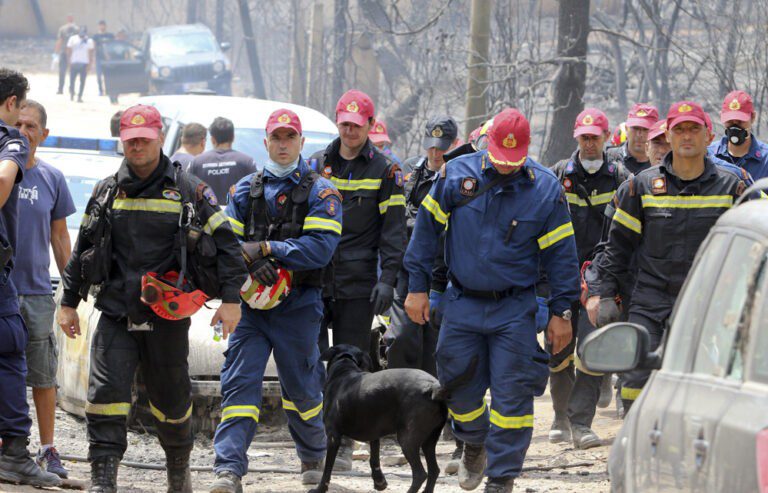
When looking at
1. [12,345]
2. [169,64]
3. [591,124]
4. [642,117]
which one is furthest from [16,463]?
[169,64]

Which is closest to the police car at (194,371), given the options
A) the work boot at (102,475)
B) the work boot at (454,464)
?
the work boot at (454,464)

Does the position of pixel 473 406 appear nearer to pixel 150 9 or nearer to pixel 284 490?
pixel 284 490

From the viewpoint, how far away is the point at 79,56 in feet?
117

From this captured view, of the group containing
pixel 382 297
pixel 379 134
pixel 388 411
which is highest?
pixel 379 134

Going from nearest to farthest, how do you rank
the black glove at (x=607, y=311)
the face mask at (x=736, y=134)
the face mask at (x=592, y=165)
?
the black glove at (x=607, y=311) < the face mask at (x=736, y=134) < the face mask at (x=592, y=165)

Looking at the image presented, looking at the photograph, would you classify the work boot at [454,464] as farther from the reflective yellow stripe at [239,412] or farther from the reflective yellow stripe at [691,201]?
the reflective yellow stripe at [691,201]

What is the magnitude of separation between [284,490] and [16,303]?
189 centimetres

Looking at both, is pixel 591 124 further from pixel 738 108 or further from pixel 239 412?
pixel 239 412

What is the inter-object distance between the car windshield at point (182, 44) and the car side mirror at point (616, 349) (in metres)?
31.8

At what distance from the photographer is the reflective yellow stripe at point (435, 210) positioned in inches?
267

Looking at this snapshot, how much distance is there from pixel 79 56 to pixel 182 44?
2.89 m

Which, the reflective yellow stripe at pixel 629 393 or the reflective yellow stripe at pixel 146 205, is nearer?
the reflective yellow stripe at pixel 146 205

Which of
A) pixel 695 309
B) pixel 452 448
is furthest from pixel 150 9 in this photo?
pixel 695 309

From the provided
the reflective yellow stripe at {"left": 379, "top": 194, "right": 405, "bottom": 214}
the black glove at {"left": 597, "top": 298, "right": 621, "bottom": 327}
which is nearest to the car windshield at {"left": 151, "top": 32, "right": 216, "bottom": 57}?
the reflective yellow stripe at {"left": 379, "top": 194, "right": 405, "bottom": 214}
